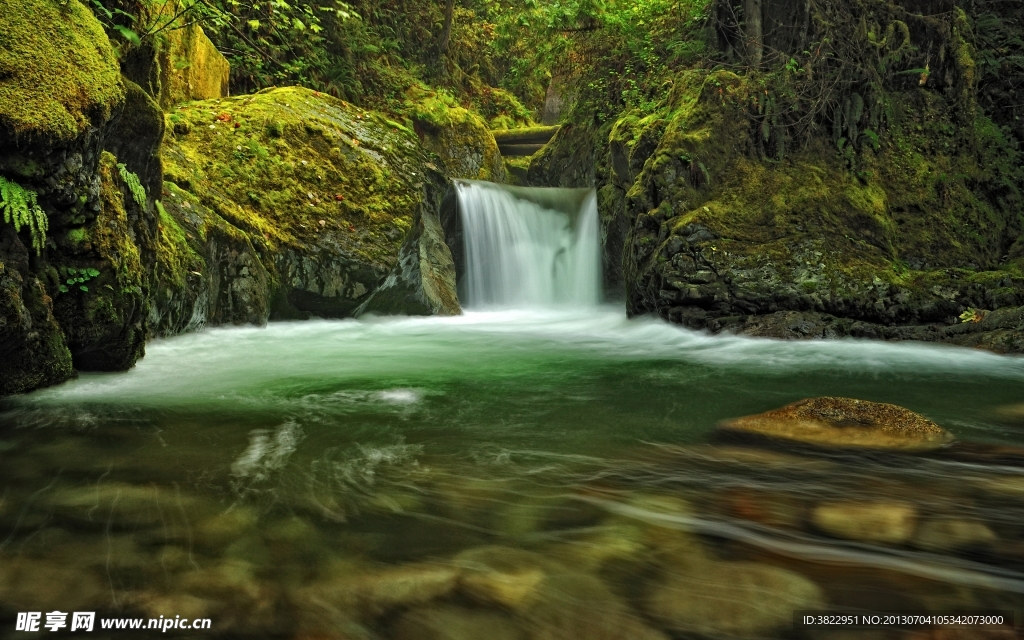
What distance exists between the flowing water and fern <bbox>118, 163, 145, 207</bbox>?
56.4 inches

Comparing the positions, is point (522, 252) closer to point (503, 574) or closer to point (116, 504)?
point (116, 504)

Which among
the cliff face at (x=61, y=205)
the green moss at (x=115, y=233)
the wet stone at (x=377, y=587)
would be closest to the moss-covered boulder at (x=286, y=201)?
the green moss at (x=115, y=233)

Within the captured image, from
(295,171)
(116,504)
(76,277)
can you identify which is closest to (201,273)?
(295,171)

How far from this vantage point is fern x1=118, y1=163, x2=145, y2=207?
5102 millimetres

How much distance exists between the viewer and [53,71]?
389 centimetres

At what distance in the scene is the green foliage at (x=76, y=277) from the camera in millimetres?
4387

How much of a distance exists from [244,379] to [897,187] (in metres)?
8.97

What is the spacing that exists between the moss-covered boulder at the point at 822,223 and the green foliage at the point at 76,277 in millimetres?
6638

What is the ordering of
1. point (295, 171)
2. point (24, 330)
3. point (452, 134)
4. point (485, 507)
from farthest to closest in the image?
point (452, 134) < point (295, 171) < point (24, 330) < point (485, 507)

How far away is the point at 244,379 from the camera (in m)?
5.34

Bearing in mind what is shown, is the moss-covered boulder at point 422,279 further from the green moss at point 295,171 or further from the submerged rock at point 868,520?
the submerged rock at point 868,520

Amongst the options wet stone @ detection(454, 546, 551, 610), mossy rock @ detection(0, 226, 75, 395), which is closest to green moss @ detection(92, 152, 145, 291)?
mossy rock @ detection(0, 226, 75, 395)

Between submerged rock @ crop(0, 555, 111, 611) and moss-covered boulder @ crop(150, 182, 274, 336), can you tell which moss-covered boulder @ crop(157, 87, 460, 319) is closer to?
moss-covered boulder @ crop(150, 182, 274, 336)

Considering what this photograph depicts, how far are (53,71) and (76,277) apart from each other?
4.41 ft
